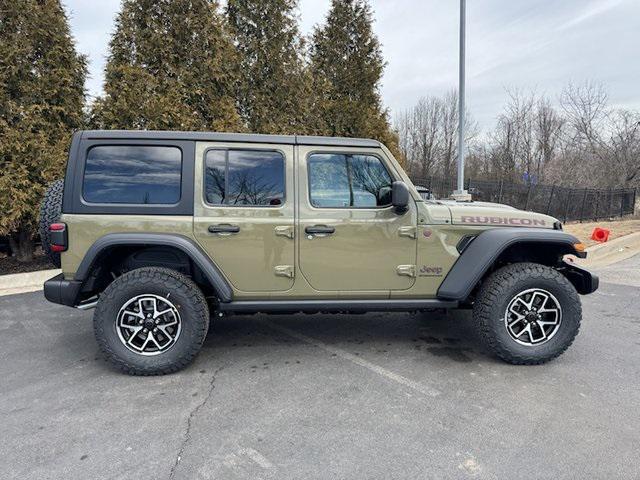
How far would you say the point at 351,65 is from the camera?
1099cm

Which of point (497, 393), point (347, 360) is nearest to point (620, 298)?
point (497, 393)

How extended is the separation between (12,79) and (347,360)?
672cm

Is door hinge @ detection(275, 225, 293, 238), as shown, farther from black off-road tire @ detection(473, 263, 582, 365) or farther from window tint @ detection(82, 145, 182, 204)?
black off-road tire @ detection(473, 263, 582, 365)

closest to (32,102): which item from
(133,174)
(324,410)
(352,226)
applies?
(133,174)

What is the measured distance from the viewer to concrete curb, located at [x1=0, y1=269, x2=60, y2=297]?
5746 millimetres

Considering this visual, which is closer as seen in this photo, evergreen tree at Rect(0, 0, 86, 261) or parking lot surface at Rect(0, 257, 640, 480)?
parking lot surface at Rect(0, 257, 640, 480)

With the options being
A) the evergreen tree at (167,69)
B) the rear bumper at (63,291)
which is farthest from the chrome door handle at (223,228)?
the evergreen tree at (167,69)

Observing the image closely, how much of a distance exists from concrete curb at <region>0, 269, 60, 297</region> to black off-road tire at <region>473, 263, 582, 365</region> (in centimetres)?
606

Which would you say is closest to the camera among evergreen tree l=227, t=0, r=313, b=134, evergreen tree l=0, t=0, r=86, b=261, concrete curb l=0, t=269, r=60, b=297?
concrete curb l=0, t=269, r=60, b=297

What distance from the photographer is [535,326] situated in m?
3.35

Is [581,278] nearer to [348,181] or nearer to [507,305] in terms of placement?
[507,305]

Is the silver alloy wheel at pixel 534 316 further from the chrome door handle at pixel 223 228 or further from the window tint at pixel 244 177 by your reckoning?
the chrome door handle at pixel 223 228

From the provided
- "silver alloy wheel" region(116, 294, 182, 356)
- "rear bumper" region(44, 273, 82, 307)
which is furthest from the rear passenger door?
"rear bumper" region(44, 273, 82, 307)

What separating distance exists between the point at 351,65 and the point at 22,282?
9.15m
